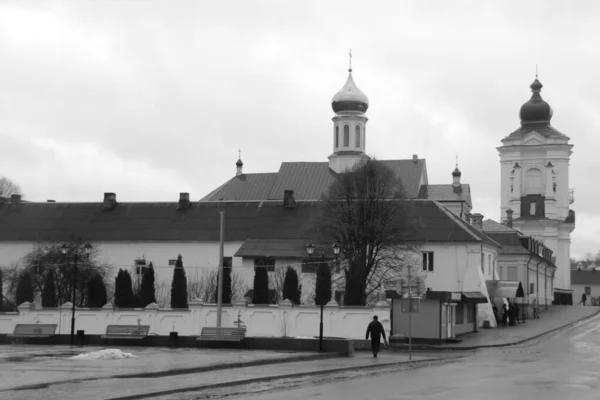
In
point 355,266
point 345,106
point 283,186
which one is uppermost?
point 345,106

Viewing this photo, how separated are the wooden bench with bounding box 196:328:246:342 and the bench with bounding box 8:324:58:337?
24.3 feet

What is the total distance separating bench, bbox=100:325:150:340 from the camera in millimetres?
38672

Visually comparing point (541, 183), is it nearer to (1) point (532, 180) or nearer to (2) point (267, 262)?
(1) point (532, 180)

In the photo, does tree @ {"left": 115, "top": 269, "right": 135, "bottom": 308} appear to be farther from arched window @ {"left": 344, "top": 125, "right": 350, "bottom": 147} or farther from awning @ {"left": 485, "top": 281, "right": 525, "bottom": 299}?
arched window @ {"left": 344, "top": 125, "right": 350, "bottom": 147}

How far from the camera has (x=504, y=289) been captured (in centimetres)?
6288

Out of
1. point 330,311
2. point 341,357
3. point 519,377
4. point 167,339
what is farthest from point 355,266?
point 519,377

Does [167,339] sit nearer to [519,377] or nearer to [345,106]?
[519,377]

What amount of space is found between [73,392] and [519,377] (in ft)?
34.9

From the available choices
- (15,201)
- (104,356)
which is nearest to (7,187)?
(15,201)

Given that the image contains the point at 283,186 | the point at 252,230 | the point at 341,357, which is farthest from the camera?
the point at 283,186

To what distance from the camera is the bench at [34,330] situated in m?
40.2

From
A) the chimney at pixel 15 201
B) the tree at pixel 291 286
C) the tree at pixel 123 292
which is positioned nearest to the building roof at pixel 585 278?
the chimney at pixel 15 201

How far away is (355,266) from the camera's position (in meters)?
54.8

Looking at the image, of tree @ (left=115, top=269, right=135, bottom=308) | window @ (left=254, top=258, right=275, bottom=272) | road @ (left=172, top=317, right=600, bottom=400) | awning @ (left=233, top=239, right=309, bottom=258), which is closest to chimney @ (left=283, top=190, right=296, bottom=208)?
awning @ (left=233, top=239, right=309, bottom=258)
